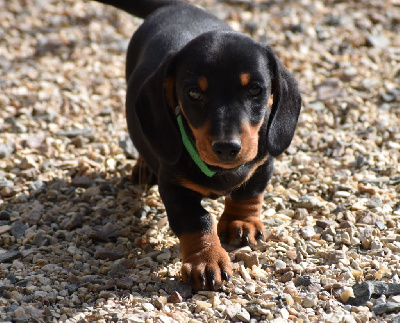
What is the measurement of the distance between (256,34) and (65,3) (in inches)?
101

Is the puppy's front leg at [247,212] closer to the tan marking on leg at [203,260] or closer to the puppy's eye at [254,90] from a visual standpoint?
the tan marking on leg at [203,260]

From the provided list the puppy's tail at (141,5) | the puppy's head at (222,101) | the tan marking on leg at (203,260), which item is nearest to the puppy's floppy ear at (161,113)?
the puppy's head at (222,101)

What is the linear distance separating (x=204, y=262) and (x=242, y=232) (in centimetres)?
53

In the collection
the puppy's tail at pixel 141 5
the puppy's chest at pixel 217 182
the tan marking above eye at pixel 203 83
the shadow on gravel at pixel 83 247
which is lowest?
the shadow on gravel at pixel 83 247

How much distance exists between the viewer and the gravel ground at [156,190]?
369cm

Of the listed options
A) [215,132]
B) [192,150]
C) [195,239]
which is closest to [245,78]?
[215,132]

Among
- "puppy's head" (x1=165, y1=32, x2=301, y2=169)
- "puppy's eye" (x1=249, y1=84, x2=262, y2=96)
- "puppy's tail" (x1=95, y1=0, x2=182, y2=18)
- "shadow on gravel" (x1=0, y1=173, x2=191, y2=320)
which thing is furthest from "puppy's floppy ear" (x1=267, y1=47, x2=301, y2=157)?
"puppy's tail" (x1=95, y1=0, x2=182, y2=18)

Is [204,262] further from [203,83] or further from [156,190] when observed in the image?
[156,190]

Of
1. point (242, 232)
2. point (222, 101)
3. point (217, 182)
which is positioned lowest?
point (242, 232)

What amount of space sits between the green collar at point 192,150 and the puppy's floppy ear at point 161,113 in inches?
1.6

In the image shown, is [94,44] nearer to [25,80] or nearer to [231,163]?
[25,80]

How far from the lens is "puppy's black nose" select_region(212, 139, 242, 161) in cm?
347

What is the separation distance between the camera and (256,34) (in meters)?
7.40

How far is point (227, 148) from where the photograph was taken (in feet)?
11.4
